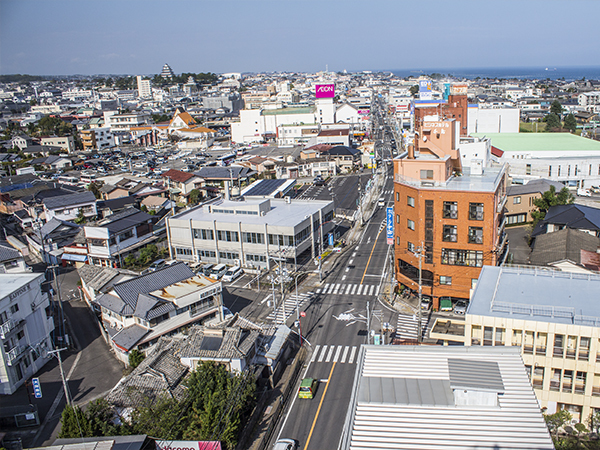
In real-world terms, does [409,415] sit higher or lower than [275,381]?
higher

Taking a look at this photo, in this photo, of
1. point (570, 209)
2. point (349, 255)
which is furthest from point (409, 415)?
point (570, 209)

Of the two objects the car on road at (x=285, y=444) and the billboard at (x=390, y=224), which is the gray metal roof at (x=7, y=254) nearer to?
the car on road at (x=285, y=444)

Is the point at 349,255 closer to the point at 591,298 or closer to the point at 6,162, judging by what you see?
the point at 591,298

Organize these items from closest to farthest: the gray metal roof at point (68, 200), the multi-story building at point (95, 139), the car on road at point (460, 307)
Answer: the car on road at point (460, 307)
the gray metal roof at point (68, 200)
the multi-story building at point (95, 139)

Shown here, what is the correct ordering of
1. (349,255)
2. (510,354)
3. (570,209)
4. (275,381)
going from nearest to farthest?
(510,354), (275,381), (570,209), (349,255)

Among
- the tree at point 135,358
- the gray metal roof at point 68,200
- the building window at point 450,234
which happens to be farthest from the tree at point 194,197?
the building window at point 450,234

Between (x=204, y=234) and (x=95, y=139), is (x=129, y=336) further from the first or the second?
(x=95, y=139)
